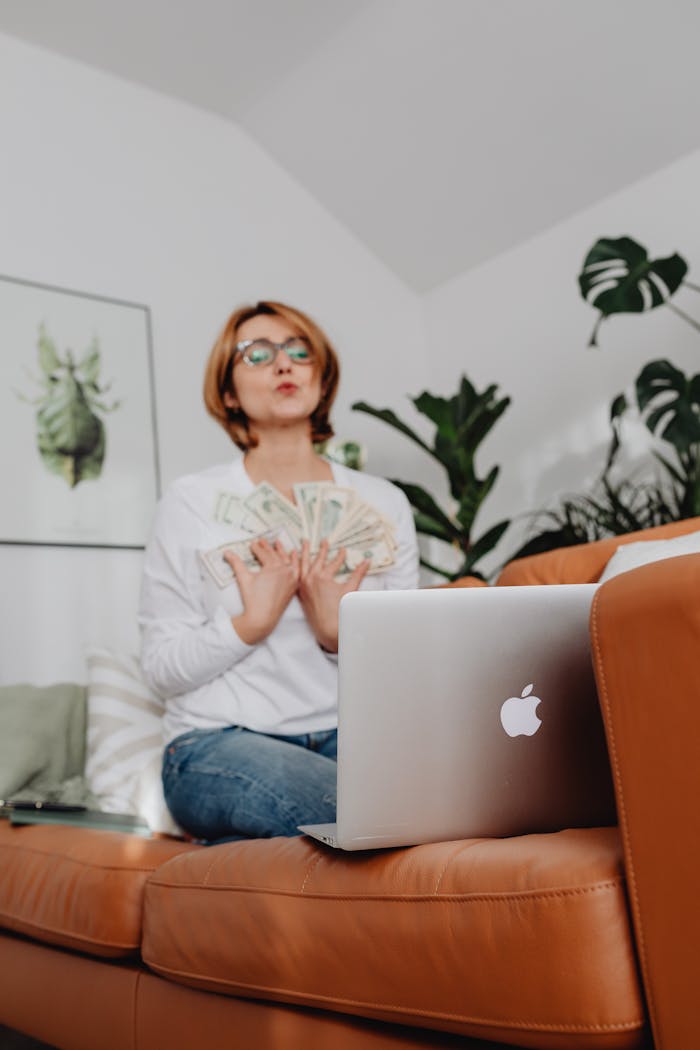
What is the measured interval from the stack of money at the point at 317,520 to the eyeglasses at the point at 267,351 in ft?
0.91

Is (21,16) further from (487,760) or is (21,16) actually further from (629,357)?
(487,760)

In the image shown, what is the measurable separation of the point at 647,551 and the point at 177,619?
860 millimetres

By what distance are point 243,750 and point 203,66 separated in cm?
289

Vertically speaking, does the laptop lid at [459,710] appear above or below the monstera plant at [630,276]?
below

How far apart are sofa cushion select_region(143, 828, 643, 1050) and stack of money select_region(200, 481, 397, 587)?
0.74 m

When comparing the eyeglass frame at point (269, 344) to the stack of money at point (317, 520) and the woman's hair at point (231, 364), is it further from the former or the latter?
the stack of money at point (317, 520)

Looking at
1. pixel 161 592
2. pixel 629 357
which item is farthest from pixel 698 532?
pixel 629 357

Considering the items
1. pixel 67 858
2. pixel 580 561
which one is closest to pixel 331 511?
pixel 580 561

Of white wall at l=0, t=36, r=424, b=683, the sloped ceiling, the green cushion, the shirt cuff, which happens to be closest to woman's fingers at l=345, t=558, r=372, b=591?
the shirt cuff

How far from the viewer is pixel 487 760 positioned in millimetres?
1085

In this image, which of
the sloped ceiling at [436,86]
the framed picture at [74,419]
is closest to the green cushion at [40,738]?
the framed picture at [74,419]

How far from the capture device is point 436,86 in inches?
140

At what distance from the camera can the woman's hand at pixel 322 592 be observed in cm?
188

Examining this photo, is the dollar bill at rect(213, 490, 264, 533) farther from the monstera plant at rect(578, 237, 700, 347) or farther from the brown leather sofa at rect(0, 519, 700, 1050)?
the monstera plant at rect(578, 237, 700, 347)
